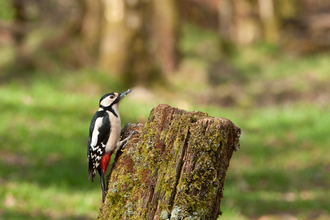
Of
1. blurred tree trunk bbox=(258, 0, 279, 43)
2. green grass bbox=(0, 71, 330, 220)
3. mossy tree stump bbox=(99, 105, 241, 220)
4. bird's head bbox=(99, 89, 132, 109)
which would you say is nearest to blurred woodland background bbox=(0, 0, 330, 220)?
green grass bbox=(0, 71, 330, 220)

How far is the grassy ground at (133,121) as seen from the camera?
17.0 feet

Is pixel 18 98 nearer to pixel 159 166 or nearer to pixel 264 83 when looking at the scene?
pixel 159 166

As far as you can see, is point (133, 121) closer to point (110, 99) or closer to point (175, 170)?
point (110, 99)


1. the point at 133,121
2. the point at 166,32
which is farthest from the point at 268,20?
the point at 133,121

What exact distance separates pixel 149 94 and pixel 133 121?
1818 mm

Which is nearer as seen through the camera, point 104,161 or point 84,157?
point 104,161

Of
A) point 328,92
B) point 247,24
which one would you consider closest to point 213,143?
point 328,92

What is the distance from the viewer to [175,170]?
93.6 inches

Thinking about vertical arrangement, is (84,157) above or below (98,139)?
above

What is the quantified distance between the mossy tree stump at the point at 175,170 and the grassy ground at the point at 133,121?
38.8 inches

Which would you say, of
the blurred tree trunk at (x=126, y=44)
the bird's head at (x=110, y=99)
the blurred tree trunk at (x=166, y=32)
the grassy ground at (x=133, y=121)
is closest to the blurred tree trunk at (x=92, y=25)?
the blurred tree trunk at (x=126, y=44)

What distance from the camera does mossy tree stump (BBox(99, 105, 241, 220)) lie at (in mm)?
2346

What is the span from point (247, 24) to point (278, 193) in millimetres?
12913

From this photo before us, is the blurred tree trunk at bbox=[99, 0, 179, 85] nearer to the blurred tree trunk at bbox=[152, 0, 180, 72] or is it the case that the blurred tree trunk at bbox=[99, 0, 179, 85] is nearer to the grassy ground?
the grassy ground
